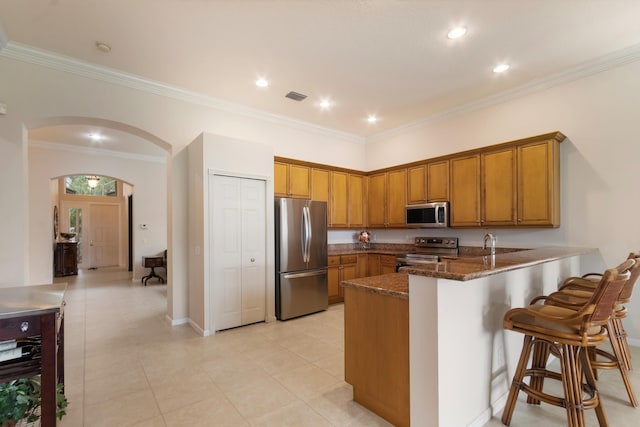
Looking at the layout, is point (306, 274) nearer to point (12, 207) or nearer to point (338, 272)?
point (338, 272)

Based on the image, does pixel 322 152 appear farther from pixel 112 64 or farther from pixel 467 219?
pixel 112 64

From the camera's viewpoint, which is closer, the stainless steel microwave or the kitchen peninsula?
the kitchen peninsula

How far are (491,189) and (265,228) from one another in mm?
3211

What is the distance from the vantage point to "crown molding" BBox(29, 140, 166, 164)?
644 cm

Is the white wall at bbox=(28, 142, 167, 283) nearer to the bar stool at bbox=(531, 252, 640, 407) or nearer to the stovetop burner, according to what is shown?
the stovetop burner

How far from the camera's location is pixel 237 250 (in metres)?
4.01

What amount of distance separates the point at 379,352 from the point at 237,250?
8.24 ft

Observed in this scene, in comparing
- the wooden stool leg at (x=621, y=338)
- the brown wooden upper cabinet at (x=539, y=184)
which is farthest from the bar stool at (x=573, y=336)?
the brown wooden upper cabinet at (x=539, y=184)

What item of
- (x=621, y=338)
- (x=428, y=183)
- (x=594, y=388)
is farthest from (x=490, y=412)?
(x=428, y=183)

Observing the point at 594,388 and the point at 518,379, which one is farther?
the point at 518,379

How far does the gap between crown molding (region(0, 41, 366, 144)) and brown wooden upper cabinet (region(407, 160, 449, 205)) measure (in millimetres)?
2206

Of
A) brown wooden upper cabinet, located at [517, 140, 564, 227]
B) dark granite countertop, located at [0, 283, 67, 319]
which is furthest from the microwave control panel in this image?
dark granite countertop, located at [0, 283, 67, 319]

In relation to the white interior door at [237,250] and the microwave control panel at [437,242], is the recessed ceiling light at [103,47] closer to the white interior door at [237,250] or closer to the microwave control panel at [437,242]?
the white interior door at [237,250]

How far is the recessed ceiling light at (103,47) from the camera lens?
3.08 meters
